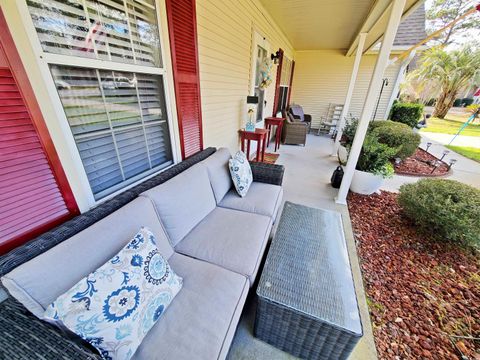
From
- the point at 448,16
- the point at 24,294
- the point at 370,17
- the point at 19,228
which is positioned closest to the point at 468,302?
the point at 24,294

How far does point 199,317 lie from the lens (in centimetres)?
96

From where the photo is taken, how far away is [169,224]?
1365 mm

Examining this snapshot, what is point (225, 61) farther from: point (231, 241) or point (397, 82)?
point (397, 82)

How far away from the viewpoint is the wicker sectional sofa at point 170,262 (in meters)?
0.74

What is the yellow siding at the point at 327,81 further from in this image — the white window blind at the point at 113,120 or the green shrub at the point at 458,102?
the green shrub at the point at 458,102

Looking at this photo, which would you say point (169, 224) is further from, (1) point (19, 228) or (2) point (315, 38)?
Result: (2) point (315, 38)

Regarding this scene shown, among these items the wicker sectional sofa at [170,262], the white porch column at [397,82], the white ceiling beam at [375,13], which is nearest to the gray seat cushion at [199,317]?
the wicker sectional sofa at [170,262]

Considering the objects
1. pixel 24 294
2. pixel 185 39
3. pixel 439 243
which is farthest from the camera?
pixel 439 243

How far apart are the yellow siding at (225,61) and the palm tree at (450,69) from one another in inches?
431

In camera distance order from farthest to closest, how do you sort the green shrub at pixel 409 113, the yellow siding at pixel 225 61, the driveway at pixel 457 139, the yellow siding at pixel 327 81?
the yellow siding at pixel 327 81
the green shrub at pixel 409 113
the driveway at pixel 457 139
the yellow siding at pixel 225 61

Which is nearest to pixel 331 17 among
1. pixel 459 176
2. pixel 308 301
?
pixel 459 176

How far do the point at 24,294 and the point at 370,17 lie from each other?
17.3 ft

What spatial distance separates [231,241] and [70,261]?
3.01ft

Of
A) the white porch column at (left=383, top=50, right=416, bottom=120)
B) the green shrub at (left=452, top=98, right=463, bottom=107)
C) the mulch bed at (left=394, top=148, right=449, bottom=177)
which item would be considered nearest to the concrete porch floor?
the mulch bed at (left=394, top=148, right=449, bottom=177)
